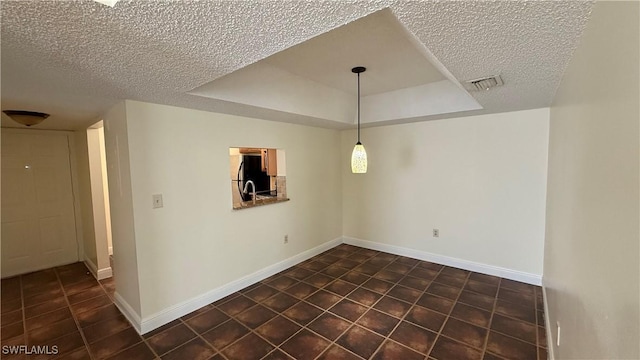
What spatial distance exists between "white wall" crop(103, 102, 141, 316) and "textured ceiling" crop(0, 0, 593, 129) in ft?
1.67

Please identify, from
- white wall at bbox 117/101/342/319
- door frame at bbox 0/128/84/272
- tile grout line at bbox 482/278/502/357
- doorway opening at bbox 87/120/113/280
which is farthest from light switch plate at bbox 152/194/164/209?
tile grout line at bbox 482/278/502/357

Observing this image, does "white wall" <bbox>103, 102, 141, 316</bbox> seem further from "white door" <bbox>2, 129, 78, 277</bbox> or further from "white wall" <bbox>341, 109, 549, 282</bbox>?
"white wall" <bbox>341, 109, 549, 282</bbox>

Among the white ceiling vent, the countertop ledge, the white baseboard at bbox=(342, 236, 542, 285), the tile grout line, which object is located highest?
the white ceiling vent

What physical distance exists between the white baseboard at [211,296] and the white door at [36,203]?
2.58 metres

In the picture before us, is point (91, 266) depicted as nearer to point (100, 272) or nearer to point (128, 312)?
point (100, 272)

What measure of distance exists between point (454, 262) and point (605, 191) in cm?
326

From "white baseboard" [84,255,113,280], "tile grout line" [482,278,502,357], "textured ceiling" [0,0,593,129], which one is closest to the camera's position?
"textured ceiling" [0,0,593,129]

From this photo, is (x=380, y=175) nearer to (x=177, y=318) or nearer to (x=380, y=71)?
(x=380, y=71)

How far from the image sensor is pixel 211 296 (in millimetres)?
2939

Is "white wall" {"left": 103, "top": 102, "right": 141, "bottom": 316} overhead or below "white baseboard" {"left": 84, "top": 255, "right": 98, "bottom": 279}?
overhead

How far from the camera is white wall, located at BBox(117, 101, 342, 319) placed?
245 centimetres

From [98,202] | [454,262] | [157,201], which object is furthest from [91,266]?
[454,262]

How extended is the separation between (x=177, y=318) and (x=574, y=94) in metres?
3.58

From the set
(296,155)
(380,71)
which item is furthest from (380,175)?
(380,71)
